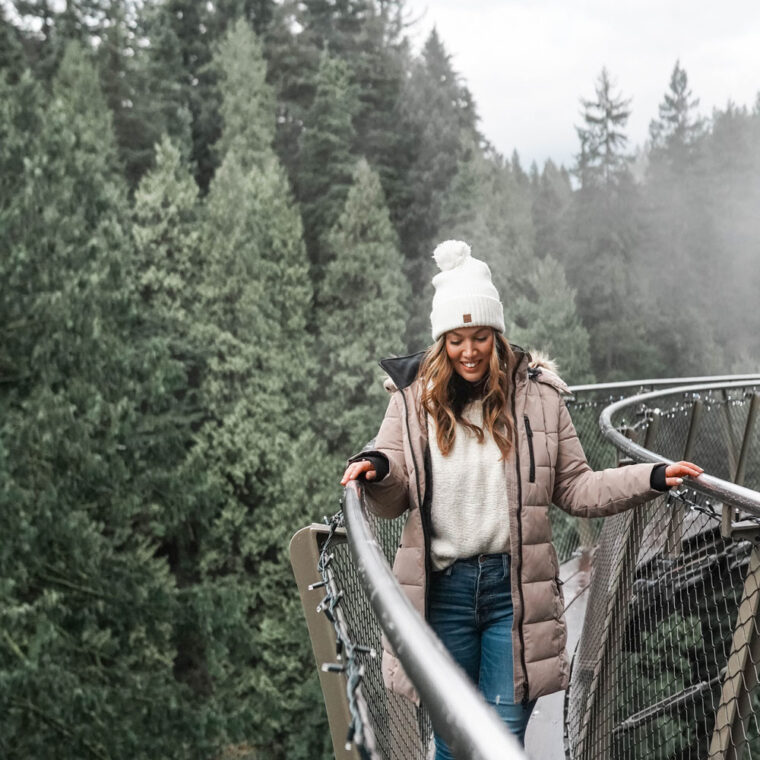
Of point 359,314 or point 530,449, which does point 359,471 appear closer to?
point 530,449

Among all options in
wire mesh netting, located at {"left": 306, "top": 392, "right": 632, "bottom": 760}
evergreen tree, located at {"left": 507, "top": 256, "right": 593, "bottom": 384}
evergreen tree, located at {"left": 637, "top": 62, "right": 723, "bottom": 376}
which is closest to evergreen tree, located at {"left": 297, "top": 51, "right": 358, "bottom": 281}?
evergreen tree, located at {"left": 507, "top": 256, "right": 593, "bottom": 384}

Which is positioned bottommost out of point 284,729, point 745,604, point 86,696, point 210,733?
point 284,729

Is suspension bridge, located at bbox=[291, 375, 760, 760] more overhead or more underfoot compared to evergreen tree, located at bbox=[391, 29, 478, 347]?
more underfoot

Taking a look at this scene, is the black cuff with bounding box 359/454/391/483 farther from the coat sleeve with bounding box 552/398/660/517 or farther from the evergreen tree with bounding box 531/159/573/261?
the evergreen tree with bounding box 531/159/573/261

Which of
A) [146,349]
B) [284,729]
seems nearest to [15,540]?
[146,349]

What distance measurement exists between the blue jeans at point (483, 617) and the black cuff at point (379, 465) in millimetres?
291

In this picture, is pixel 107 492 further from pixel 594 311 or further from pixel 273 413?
pixel 594 311

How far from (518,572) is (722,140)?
2216 inches

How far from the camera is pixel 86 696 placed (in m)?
15.9

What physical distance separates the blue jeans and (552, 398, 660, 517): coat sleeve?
0.25 m

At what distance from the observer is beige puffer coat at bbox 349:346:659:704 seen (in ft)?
7.68

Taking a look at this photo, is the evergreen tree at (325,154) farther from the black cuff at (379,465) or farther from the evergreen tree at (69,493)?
the black cuff at (379,465)

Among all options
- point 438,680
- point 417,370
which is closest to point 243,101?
point 417,370

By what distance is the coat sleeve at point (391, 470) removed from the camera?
93.6 inches
